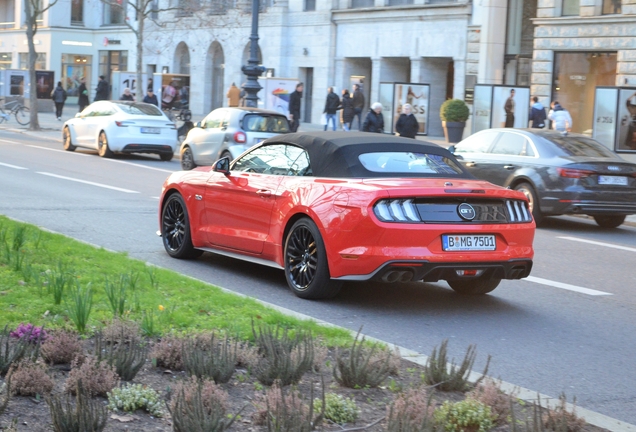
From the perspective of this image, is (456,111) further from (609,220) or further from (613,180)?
(613,180)

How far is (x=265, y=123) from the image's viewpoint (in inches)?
880

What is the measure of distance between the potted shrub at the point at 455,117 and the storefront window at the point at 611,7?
5.48 m

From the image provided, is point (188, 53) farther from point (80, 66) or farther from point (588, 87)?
point (588, 87)

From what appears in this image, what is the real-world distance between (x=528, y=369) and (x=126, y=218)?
8.18m

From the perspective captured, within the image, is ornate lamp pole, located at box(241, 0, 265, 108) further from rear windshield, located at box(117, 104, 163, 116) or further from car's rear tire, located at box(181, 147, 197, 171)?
car's rear tire, located at box(181, 147, 197, 171)

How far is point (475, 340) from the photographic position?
748 centimetres

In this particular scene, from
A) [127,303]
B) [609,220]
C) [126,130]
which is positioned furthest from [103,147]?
[127,303]

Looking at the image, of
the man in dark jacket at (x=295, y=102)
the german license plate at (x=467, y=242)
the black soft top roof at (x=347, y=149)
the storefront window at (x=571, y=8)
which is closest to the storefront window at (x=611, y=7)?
the storefront window at (x=571, y=8)

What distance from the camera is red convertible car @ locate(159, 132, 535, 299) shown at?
8.11 metres

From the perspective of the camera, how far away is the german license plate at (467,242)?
8188mm

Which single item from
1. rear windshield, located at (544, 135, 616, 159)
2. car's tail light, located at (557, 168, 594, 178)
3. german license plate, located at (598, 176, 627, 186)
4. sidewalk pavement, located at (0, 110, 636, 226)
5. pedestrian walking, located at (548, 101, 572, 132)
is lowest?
sidewalk pavement, located at (0, 110, 636, 226)

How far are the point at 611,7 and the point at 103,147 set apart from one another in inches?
631

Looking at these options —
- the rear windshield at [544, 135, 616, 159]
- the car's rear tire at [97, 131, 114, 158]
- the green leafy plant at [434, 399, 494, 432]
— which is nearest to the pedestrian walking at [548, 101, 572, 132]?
the car's rear tire at [97, 131, 114, 158]

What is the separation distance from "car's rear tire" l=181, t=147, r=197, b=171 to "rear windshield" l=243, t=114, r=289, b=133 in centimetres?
211
